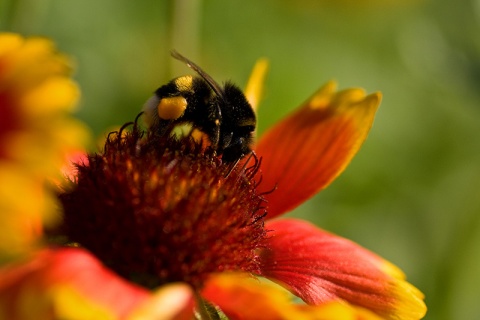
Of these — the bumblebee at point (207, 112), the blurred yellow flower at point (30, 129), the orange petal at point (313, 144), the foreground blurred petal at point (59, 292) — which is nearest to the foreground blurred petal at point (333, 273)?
the orange petal at point (313, 144)

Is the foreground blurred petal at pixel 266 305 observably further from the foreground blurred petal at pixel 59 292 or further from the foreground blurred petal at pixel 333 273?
the foreground blurred petal at pixel 333 273

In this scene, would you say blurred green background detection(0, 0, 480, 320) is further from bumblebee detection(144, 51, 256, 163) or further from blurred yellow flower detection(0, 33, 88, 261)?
blurred yellow flower detection(0, 33, 88, 261)

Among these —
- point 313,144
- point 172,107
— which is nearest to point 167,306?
point 172,107

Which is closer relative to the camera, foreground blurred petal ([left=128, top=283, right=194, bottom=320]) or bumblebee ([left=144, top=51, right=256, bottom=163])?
foreground blurred petal ([left=128, top=283, right=194, bottom=320])

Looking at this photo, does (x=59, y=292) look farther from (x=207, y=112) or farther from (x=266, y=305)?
(x=207, y=112)

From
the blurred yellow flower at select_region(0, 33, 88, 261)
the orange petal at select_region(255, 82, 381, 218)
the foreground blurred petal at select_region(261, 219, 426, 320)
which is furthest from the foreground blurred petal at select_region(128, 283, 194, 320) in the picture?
the orange petal at select_region(255, 82, 381, 218)

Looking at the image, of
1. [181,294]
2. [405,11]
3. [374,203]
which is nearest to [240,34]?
[405,11]
